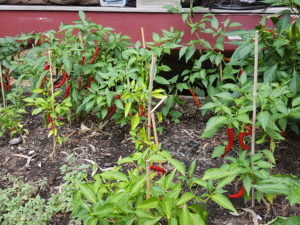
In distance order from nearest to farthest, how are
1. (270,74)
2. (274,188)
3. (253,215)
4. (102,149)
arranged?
(274,188)
(253,215)
(270,74)
(102,149)

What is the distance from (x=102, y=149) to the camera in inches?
114

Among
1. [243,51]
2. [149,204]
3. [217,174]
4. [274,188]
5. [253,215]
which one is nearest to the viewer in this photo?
[274,188]

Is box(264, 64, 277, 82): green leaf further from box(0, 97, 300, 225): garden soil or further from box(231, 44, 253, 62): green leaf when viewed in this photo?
box(0, 97, 300, 225): garden soil

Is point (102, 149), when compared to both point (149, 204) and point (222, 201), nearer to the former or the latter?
point (149, 204)

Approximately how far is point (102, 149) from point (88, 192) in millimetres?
1100

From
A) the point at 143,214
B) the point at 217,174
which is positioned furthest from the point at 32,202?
the point at 217,174

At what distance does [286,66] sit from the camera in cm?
259

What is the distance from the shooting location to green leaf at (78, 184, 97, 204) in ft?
5.84

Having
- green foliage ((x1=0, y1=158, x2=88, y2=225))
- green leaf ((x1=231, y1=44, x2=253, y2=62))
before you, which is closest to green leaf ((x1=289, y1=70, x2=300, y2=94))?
green leaf ((x1=231, y1=44, x2=253, y2=62))

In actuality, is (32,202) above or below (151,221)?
below

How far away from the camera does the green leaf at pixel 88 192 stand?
178 cm

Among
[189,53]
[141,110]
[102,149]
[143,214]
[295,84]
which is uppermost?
[189,53]

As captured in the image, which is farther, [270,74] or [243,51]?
[270,74]

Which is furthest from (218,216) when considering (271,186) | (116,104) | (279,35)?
(279,35)
